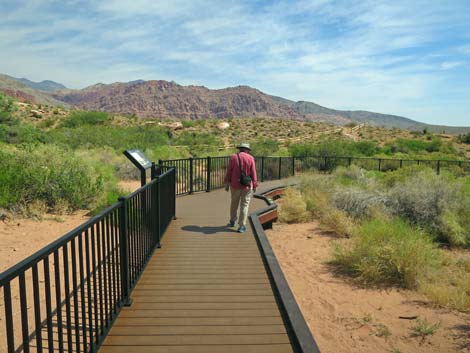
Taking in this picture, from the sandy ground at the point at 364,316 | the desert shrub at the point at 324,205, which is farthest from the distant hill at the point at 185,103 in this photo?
the sandy ground at the point at 364,316

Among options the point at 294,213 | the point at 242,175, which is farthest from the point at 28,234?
the point at 294,213

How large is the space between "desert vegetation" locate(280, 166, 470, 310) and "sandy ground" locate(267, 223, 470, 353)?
0.35 meters

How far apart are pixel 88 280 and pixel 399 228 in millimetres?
7135

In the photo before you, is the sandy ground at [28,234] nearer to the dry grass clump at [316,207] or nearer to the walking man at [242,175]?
the walking man at [242,175]

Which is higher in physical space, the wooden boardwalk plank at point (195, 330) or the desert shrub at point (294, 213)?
the wooden boardwalk plank at point (195, 330)

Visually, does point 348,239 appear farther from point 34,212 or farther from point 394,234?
point 34,212

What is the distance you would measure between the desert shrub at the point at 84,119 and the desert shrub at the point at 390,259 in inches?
1775

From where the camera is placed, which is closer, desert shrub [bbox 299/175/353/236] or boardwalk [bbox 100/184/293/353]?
boardwalk [bbox 100/184/293/353]

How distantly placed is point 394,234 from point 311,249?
2130mm

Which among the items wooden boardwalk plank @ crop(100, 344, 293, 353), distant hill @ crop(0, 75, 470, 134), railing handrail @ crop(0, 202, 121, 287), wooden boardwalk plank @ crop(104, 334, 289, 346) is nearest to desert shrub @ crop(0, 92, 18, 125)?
wooden boardwalk plank @ crop(104, 334, 289, 346)

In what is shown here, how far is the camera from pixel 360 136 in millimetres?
57469

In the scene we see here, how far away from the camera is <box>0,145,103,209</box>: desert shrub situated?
10320 millimetres

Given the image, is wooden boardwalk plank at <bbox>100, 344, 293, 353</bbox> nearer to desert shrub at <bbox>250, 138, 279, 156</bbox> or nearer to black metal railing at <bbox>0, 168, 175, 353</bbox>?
black metal railing at <bbox>0, 168, 175, 353</bbox>

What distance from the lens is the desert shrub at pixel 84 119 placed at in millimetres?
47800
